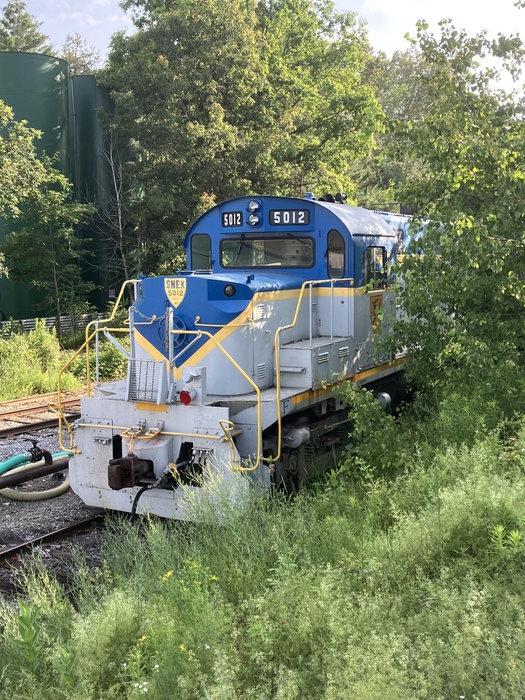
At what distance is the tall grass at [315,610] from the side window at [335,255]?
10.5 feet

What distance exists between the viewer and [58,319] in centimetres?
2011

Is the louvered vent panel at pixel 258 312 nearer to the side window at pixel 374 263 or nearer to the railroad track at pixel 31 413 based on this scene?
the side window at pixel 374 263

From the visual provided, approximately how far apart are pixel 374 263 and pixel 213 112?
12390mm

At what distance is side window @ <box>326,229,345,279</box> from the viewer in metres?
7.90

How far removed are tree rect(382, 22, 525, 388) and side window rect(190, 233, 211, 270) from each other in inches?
107

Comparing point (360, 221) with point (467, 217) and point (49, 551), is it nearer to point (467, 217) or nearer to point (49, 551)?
point (467, 217)

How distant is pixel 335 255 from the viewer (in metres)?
7.97

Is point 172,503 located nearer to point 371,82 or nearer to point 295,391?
point 295,391

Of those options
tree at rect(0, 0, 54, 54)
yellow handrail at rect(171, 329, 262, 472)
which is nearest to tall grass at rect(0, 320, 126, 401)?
yellow handrail at rect(171, 329, 262, 472)

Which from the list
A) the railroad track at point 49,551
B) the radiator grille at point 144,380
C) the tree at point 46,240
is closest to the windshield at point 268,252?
the radiator grille at point 144,380

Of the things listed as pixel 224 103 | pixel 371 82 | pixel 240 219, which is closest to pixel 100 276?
pixel 224 103

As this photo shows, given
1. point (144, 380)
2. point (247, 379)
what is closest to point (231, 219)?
point (144, 380)

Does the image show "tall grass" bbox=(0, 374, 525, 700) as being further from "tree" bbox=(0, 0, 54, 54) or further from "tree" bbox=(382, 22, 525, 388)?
"tree" bbox=(0, 0, 54, 54)

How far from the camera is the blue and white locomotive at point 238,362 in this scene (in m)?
6.54
